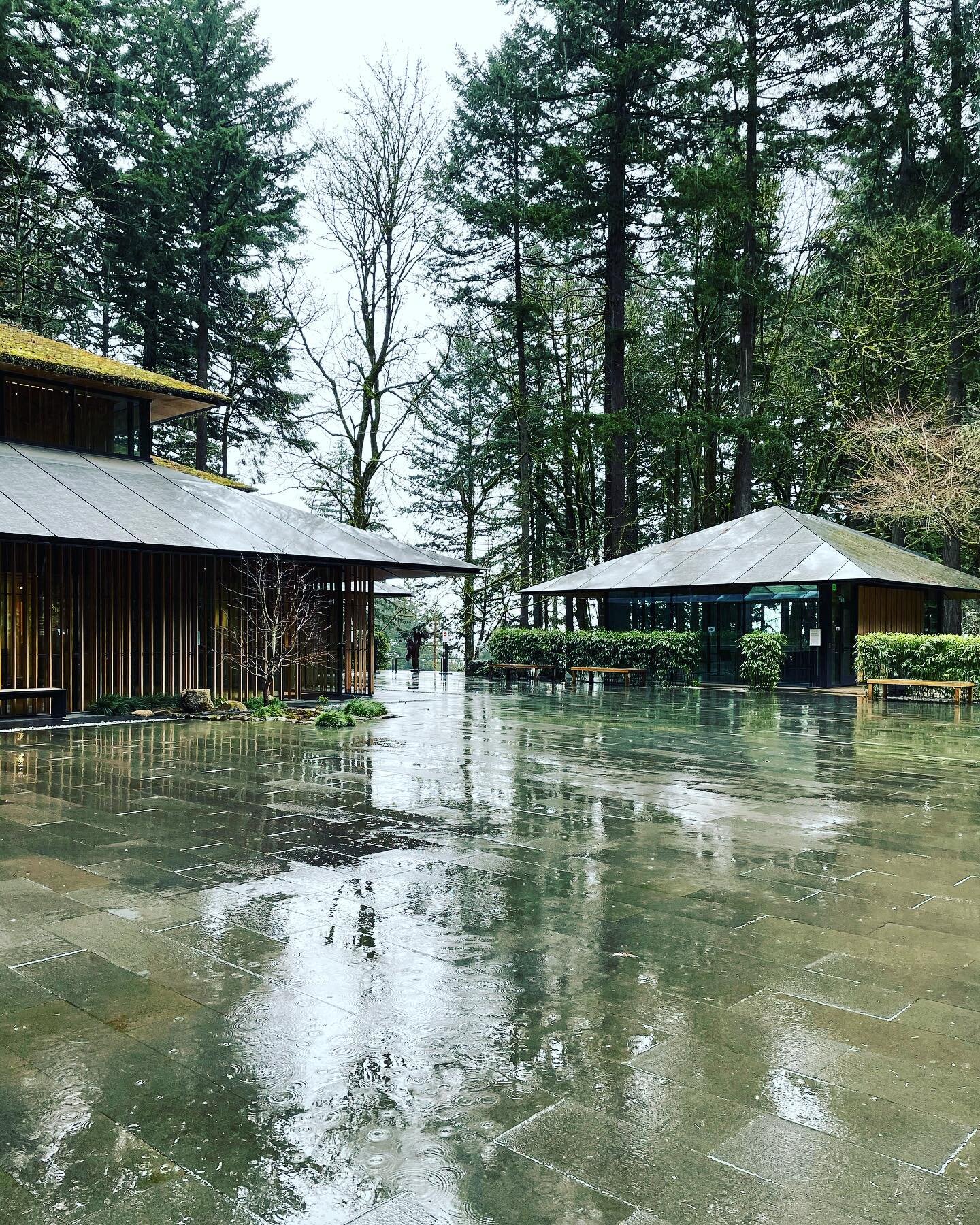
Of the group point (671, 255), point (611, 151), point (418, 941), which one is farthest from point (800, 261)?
point (418, 941)

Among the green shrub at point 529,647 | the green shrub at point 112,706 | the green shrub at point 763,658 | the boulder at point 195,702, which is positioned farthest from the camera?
the green shrub at point 529,647

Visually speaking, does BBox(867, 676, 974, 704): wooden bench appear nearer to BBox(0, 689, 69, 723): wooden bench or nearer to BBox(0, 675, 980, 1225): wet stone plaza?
BBox(0, 675, 980, 1225): wet stone plaza

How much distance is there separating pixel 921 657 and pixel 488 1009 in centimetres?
1853

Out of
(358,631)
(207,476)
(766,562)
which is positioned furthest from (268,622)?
(766,562)

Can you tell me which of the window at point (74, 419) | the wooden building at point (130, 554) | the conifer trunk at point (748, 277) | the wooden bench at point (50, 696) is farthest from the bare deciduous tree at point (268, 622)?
the conifer trunk at point (748, 277)

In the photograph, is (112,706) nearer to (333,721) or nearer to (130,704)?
(130,704)

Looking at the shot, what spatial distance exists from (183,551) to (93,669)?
8.21ft

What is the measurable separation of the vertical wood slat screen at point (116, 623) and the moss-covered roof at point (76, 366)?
3.36 m

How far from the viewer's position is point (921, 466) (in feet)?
78.0

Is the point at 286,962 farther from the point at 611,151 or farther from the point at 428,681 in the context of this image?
the point at 611,151

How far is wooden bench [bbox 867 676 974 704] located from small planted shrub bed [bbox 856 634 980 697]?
193mm

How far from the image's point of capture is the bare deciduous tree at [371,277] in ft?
78.3

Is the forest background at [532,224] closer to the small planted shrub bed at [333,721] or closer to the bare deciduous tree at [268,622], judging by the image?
the bare deciduous tree at [268,622]

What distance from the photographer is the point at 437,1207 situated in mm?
2244
